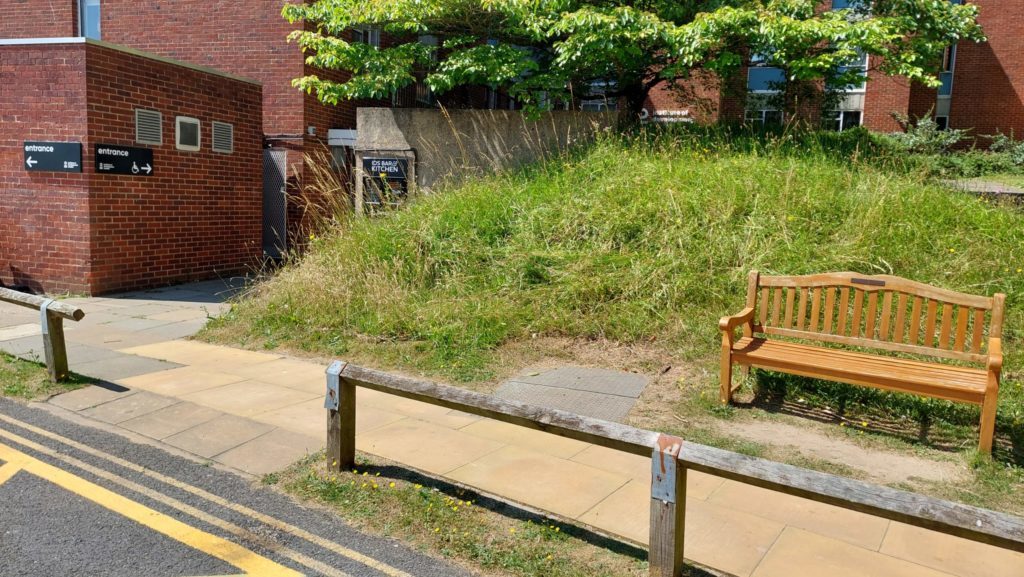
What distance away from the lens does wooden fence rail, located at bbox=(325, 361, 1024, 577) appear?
7.80 feet

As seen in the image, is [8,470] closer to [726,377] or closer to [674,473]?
[674,473]

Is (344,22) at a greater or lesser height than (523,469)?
greater

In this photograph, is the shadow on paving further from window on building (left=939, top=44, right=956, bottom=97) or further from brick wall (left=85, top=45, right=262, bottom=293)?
window on building (left=939, top=44, right=956, bottom=97)

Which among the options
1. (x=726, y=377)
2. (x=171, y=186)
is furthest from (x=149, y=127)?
(x=726, y=377)

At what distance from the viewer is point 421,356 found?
6.76m

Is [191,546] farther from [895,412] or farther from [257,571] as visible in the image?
[895,412]

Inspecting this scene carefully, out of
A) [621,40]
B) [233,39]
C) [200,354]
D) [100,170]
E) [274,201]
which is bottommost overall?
[200,354]

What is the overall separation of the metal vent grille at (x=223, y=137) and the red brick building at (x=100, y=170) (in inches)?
3.2

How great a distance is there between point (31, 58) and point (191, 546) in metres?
9.77

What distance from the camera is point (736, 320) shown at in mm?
5449

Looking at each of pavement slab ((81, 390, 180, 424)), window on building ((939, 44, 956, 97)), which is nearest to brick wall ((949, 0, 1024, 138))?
window on building ((939, 44, 956, 97))

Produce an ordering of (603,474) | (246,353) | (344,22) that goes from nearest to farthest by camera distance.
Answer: (603,474) < (246,353) < (344,22)

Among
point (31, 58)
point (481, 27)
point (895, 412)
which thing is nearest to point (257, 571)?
point (895, 412)

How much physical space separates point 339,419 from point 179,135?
9187 mm
